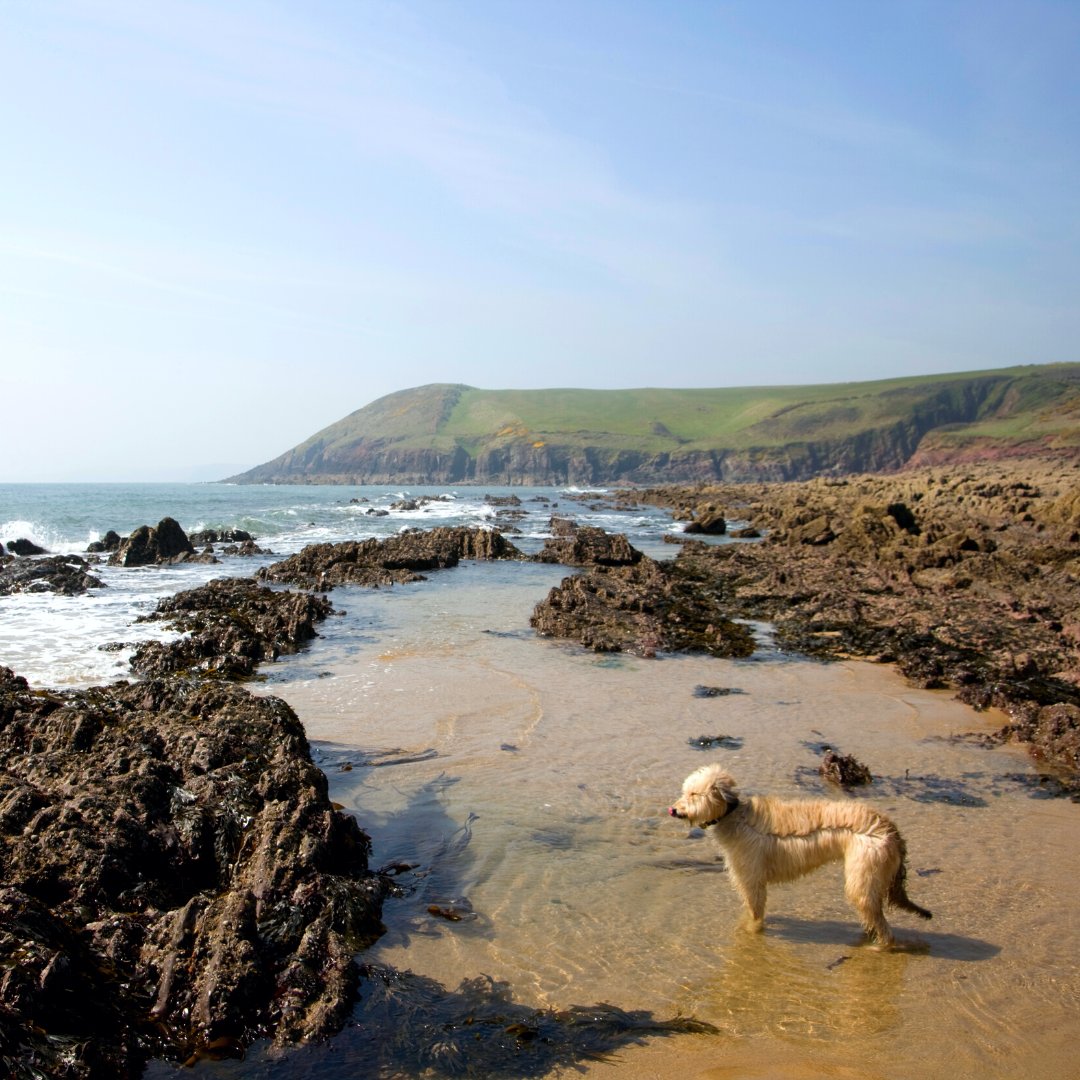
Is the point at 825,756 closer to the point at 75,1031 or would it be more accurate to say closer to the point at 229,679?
the point at 75,1031

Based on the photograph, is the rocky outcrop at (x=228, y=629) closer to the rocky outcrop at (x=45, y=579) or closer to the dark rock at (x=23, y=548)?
the rocky outcrop at (x=45, y=579)

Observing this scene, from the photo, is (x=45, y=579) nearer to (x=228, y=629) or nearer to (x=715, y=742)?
(x=228, y=629)

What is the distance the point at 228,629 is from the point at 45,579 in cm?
1084

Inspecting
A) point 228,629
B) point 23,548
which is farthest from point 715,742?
point 23,548

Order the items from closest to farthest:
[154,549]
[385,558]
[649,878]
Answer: [649,878]
[385,558]
[154,549]

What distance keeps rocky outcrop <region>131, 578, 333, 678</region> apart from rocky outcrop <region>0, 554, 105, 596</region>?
4.30 metres

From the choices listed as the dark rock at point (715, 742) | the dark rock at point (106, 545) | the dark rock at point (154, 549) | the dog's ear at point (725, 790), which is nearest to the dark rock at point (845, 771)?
the dark rock at point (715, 742)

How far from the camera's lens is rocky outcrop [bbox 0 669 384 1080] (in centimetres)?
374

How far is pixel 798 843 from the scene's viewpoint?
524 centimetres

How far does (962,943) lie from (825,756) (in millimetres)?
3196

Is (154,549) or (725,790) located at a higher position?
(725,790)

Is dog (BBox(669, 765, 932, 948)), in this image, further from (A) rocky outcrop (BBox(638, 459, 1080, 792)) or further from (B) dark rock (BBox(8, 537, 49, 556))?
(B) dark rock (BBox(8, 537, 49, 556))

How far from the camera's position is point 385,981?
4547mm

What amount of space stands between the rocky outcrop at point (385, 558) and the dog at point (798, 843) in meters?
16.7
